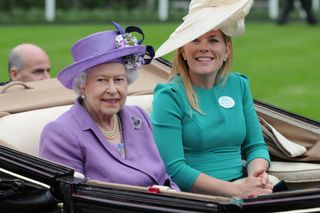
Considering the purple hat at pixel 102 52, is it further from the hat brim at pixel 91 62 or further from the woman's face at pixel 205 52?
the woman's face at pixel 205 52

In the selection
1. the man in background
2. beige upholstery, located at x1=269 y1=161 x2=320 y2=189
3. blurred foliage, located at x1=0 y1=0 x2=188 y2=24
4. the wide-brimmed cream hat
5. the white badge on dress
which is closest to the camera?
the wide-brimmed cream hat

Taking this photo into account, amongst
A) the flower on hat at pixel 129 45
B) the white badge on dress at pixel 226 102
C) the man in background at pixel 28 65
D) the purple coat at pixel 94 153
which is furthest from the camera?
the man in background at pixel 28 65

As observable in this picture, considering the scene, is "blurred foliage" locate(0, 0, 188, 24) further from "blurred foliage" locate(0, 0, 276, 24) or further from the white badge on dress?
the white badge on dress

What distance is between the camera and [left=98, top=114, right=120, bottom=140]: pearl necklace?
3.69m

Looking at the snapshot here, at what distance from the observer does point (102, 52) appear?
11.7ft

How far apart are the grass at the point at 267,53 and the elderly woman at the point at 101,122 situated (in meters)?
6.29

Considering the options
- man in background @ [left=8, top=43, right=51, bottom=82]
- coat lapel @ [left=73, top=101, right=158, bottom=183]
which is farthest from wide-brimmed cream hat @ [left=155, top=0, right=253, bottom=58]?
man in background @ [left=8, top=43, right=51, bottom=82]

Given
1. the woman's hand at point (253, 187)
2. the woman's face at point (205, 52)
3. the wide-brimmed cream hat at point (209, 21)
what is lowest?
the woman's hand at point (253, 187)

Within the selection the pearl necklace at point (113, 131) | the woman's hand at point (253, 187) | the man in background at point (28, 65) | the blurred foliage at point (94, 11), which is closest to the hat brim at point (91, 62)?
the pearl necklace at point (113, 131)

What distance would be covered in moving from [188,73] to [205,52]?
149mm

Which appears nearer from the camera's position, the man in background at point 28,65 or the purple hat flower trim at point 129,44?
the purple hat flower trim at point 129,44

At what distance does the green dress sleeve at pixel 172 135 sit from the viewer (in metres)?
3.88

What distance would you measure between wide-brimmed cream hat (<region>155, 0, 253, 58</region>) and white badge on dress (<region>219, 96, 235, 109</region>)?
0.93 feet

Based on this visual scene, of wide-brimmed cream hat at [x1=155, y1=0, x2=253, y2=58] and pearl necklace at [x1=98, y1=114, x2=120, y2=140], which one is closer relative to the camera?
pearl necklace at [x1=98, y1=114, x2=120, y2=140]
